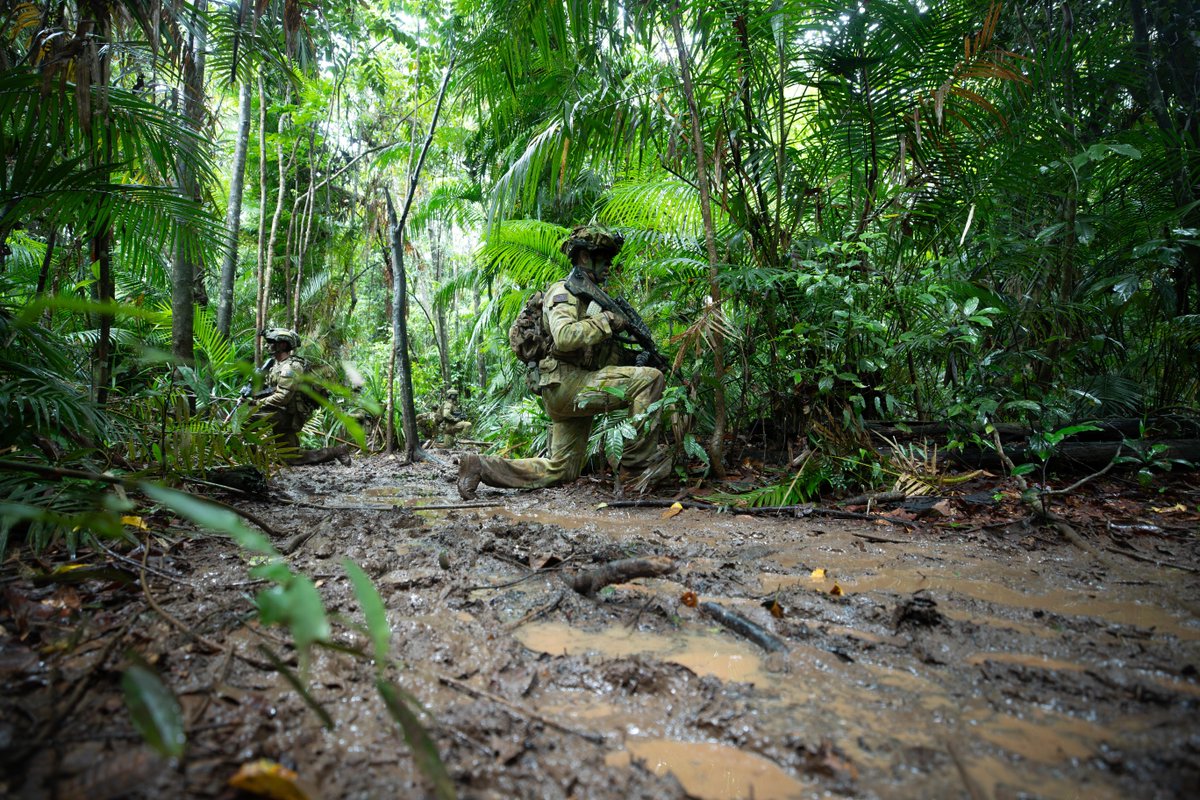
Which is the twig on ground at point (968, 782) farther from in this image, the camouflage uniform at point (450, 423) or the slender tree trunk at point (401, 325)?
the camouflage uniform at point (450, 423)

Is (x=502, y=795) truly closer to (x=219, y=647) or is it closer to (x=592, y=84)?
(x=219, y=647)

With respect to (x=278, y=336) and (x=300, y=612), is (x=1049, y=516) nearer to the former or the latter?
(x=300, y=612)

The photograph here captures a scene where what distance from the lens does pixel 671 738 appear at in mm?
1077

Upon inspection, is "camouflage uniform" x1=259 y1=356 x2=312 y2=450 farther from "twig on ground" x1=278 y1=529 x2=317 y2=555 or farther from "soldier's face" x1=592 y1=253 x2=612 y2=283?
"twig on ground" x1=278 y1=529 x2=317 y2=555

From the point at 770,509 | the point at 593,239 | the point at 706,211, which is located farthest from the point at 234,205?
the point at 770,509

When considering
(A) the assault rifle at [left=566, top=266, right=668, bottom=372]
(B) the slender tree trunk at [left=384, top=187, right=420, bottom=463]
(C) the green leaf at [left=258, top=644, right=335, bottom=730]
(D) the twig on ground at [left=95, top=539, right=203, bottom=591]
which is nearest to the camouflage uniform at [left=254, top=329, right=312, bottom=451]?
(B) the slender tree trunk at [left=384, top=187, right=420, bottom=463]

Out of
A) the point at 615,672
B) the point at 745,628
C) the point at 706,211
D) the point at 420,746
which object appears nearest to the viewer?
the point at 420,746

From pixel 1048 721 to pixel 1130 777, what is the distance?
17 centimetres

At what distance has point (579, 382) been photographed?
4.30m

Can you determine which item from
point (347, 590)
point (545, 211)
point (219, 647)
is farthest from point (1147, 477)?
point (545, 211)

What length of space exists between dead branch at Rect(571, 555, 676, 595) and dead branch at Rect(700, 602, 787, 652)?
8.2 inches

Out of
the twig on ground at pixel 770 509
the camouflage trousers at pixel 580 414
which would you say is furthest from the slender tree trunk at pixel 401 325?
the twig on ground at pixel 770 509

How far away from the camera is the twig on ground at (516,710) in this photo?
1065 mm

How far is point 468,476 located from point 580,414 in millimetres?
917
